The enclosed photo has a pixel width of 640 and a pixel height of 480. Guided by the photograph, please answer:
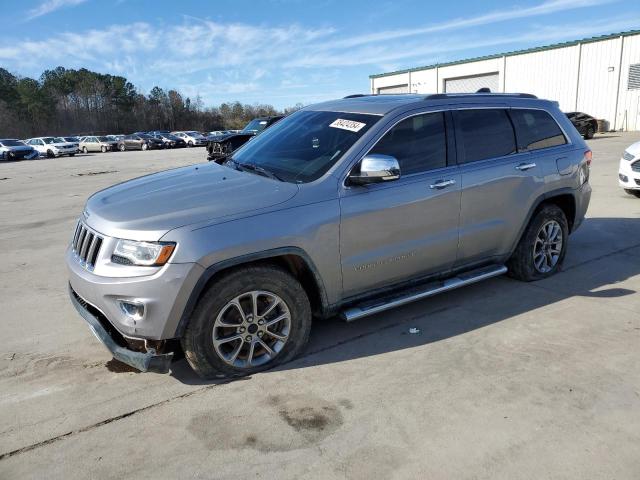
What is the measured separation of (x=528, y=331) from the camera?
402 cm

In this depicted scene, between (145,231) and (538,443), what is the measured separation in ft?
8.35

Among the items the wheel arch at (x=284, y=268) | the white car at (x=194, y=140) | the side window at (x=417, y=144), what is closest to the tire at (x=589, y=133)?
the side window at (x=417, y=144)

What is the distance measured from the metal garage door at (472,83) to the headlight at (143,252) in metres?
41.3

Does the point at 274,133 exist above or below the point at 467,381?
above

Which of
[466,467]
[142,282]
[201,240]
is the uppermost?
[201,240]

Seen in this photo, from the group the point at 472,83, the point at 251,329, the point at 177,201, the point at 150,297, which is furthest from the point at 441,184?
the point at 472,83

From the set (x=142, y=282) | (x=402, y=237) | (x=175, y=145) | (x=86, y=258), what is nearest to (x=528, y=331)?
(x=402, y=237)

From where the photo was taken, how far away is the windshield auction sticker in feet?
12.7

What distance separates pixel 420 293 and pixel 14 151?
121 ft

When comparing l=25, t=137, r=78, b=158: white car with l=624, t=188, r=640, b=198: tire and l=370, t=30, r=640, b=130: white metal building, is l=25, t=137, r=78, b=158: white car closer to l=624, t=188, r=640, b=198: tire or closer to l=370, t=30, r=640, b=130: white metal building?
l=370, t=30, r=640, b=130: white metal building

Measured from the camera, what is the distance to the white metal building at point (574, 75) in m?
32.6

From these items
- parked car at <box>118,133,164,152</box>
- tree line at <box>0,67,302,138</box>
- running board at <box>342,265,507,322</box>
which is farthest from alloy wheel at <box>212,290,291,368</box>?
tree line at <box>0,67,302,138</box>

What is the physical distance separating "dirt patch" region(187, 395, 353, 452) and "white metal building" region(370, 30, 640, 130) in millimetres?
37140

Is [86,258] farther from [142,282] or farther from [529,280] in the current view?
[529,280]
